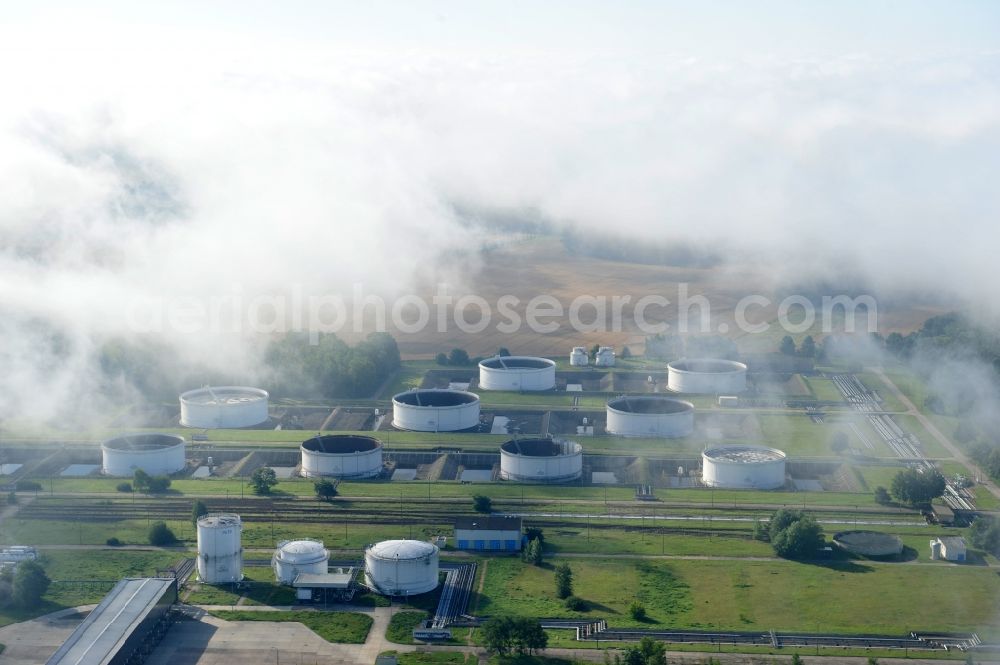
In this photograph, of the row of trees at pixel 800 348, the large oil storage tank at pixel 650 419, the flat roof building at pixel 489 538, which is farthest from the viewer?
the row of trees at pixel 800 348

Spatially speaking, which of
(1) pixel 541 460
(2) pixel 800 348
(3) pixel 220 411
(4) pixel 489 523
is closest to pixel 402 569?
(4) pixel 489 523

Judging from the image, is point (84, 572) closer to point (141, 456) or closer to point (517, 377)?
point (141, 456)

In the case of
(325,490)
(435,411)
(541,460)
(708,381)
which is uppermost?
(708,381)

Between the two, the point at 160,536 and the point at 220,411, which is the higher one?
the point at 220,411

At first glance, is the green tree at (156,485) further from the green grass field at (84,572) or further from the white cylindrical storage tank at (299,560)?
the white cylindrical storage tank at (299,560)

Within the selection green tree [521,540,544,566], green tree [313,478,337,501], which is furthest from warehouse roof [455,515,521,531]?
green tree [313,478,337,501]

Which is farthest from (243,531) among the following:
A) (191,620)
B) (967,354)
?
(967,354)

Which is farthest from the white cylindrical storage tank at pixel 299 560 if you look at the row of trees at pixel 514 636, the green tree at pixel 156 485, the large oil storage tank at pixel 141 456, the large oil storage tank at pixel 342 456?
the large oil storage tank at pixel 141 456

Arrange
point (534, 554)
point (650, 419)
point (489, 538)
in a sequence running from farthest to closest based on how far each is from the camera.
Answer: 1. point (650, 419)
2. point (489, 538)
3. point (534, 554)
